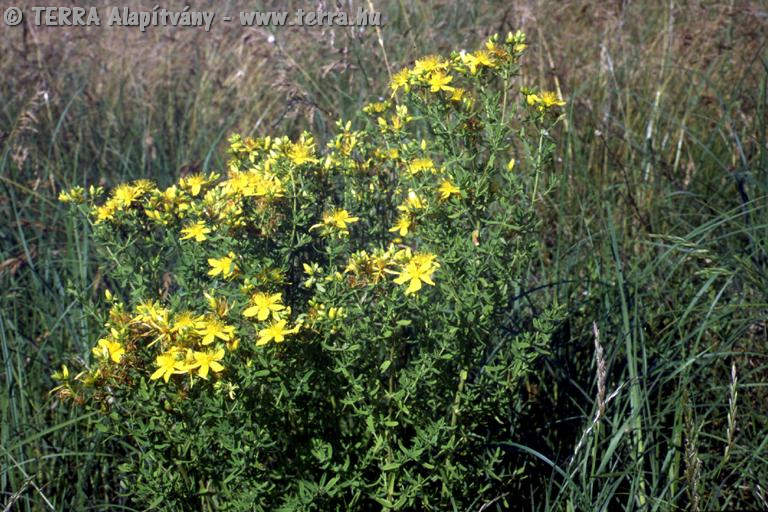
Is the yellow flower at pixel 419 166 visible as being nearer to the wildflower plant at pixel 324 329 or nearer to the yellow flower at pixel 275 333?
the wildflower plant at pixel 324 329

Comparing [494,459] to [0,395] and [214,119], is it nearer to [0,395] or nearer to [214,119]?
[0,395]

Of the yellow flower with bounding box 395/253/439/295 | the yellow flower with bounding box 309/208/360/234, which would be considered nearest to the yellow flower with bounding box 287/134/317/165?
the yellow flower with bounding box 309/208/360/234

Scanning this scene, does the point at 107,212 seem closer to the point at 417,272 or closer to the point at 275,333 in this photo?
the point at 275,333

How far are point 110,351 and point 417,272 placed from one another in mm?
611

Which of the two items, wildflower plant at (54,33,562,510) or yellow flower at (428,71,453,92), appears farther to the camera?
yellow flower at (428,71,453,92)

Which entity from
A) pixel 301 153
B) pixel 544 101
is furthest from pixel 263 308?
pixel 544 101

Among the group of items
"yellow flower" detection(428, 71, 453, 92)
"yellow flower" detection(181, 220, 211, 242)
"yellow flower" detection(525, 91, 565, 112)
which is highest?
"yellow flower" detection(428, 71, 453, 92)

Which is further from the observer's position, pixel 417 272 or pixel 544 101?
pixel 544 101

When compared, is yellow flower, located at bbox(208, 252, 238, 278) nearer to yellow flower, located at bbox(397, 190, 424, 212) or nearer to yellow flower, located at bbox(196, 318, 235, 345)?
yellow flower, located at bbox(196, 318, 235, 345)

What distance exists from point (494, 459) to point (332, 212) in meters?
0.64

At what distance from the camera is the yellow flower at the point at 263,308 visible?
63.5 inches

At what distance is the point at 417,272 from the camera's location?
1.70 m

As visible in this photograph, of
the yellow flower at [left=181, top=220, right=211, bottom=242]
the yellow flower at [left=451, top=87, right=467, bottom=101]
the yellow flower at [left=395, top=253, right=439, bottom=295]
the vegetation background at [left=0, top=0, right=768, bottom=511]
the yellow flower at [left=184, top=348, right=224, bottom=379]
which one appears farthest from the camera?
the vegetation background at [left=0, top=0, right=768, bottom=511]

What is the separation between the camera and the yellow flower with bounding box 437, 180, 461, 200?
1.82m
